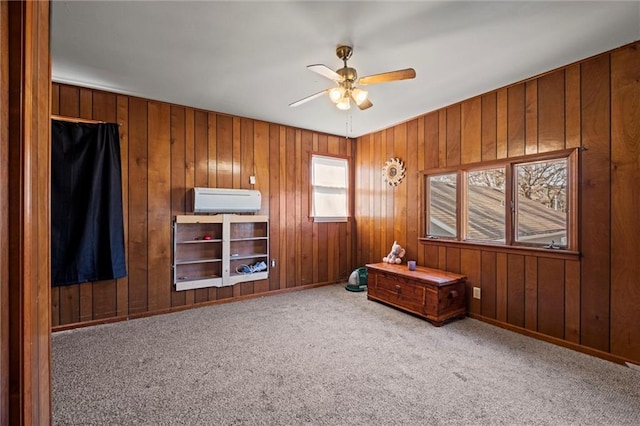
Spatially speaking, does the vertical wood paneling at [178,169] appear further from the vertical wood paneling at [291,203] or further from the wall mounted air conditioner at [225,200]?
the vertical wood paneling at [291,203]

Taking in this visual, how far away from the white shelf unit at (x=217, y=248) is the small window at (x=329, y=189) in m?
1.05

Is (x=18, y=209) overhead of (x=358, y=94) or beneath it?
beneath

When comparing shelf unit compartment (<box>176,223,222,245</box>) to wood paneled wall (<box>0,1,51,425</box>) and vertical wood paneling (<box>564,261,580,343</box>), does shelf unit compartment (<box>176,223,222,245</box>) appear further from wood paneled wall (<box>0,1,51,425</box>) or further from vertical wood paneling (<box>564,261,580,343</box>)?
vertical wood paneling (<box>564,261,580,343</box>)

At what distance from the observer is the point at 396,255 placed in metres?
4.27

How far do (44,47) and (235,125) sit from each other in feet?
11.5

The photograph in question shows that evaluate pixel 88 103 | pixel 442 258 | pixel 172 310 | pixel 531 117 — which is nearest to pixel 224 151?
pixel 88 103

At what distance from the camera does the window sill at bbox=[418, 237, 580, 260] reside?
2.71m

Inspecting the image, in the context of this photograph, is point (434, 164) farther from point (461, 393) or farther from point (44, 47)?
point (44, 47)

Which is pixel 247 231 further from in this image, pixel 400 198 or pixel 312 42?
pixel 312 42

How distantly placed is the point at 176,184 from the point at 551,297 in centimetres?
429

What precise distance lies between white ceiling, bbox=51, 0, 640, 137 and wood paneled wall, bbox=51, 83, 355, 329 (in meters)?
0.35

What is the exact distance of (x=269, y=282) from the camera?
4.44 metres

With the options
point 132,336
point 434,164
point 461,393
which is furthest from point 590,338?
point 132,336

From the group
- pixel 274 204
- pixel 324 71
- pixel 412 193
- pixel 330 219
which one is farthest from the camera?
pixel 330 219
